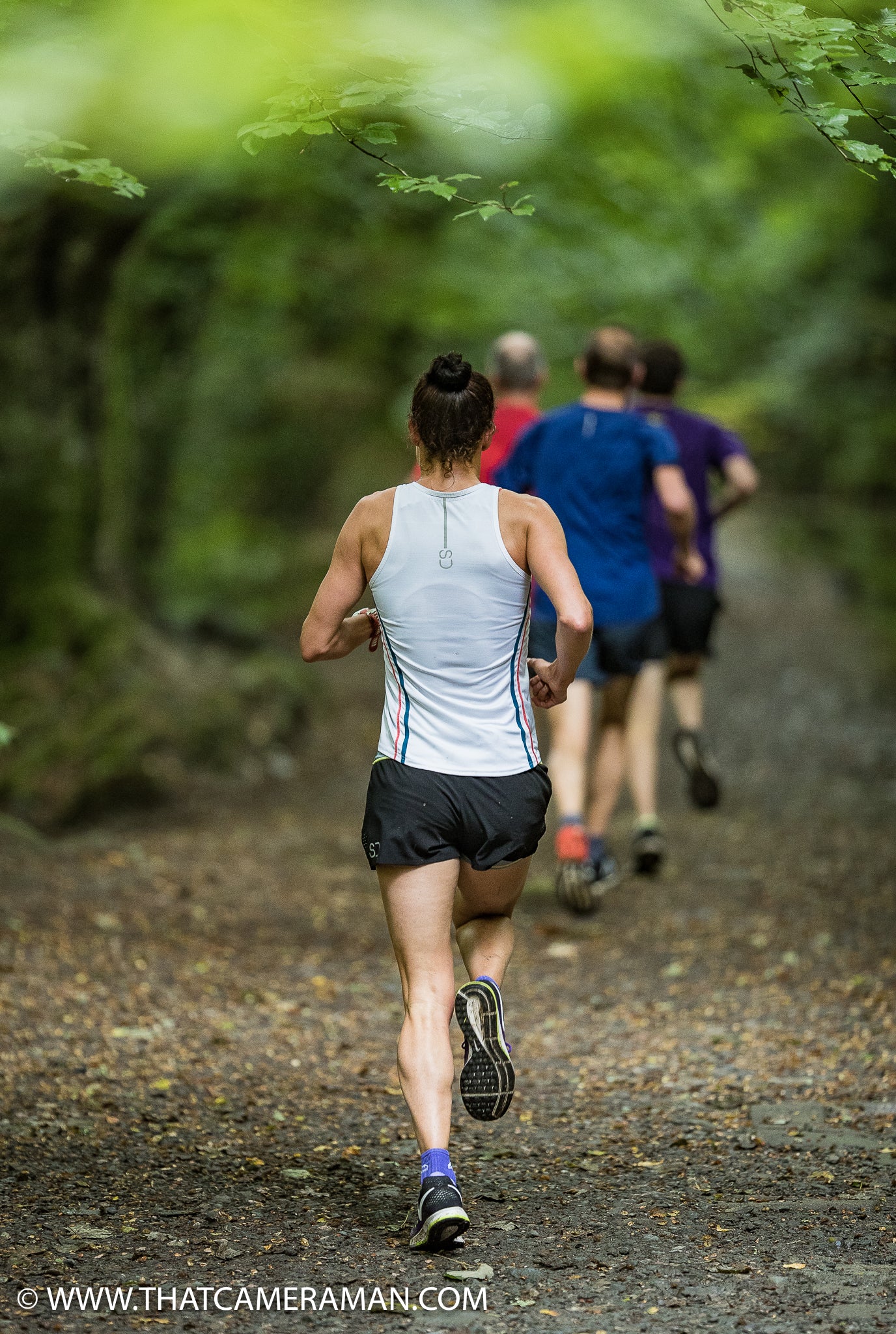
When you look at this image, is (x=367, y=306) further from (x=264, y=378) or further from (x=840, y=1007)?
(x=840, y=1007)

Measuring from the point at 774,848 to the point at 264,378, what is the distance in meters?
8.99

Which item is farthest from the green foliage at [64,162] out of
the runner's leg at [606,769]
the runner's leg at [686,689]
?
the runner's leg at [686,689]

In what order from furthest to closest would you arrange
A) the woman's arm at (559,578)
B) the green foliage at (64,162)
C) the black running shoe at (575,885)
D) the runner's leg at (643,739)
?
1. the runner's leg at (643,739)
2. the black running shoe at (575,885)
3. the green foliage at (64,162)
4. the woman's arm at (559,578)

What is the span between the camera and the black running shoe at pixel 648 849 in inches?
308

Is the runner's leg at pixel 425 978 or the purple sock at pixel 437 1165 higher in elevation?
the runner's leg at pixel 425 978

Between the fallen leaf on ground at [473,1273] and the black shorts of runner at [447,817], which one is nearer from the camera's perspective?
the fallen leaf on ground at [473,1273]

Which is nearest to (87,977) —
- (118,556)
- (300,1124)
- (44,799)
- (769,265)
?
(300,1124)

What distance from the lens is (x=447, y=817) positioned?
3.73 metres

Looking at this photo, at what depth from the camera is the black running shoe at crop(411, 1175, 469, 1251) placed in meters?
3.53

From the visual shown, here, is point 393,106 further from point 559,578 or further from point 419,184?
point 559,578

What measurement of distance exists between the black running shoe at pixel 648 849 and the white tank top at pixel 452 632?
4.10 metres

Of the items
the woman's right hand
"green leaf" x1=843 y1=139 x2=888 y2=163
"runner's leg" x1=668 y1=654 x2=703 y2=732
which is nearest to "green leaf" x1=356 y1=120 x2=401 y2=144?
"green leaf" x1=843 y1=139 x2=888 y2=163

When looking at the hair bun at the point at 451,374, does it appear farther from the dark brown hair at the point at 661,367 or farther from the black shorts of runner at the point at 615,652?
the dark brown hair at the point at 661,367

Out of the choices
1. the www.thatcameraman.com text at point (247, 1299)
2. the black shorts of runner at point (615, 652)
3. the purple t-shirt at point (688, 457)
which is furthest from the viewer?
the purple t-shirt at point (688, 457)
